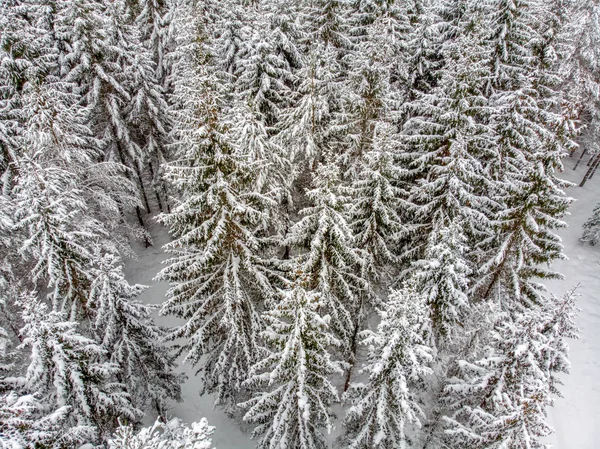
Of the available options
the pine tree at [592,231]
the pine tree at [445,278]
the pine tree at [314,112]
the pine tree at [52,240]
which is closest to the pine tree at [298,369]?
the pine tree at [445,278]

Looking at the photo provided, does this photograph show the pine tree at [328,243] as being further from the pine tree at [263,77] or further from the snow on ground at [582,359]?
the snow on ground at [582,359]

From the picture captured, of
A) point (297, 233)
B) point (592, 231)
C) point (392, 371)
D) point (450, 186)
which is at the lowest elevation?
point (392, 371)

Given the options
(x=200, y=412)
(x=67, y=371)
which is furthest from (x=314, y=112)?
(x=200, y=412)

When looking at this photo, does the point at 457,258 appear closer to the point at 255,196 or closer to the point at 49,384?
the point at 255,196

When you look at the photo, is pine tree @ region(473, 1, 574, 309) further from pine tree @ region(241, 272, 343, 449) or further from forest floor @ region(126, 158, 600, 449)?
pine tree @ region(241, 272, 343, 449)

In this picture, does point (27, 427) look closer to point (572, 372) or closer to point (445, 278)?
point (445, 278)

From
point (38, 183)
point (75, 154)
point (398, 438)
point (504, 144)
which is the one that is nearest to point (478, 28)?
point (504, 144)

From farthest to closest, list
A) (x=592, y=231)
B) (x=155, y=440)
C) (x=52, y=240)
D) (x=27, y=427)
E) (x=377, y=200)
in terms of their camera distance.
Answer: (x=592, y=231) < (x=377, y=200) < (x=52, y=240) < (x=27, y=427) < (x=155, y=440)
